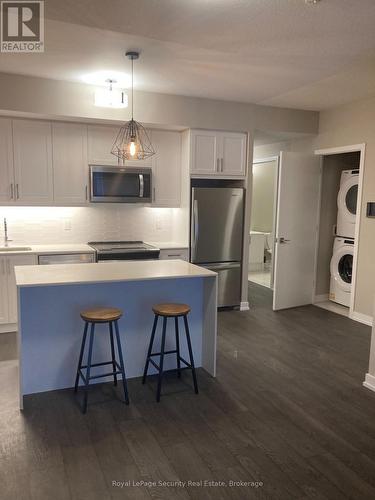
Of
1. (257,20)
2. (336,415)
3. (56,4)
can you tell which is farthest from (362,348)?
(56,4)

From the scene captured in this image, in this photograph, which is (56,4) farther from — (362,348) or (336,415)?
(362,348)

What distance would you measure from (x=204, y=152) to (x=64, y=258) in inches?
83.5

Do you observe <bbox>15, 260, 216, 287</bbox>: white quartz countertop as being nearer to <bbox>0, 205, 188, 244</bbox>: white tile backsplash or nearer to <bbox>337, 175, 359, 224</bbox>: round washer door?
<bbox>0, 205, 188, 244</bbox>: white tile backsplash

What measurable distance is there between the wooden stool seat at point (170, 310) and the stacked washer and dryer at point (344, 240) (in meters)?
3.15

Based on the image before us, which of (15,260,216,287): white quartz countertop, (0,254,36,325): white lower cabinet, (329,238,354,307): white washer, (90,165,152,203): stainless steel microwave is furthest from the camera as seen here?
(329,238,354,307): white washer

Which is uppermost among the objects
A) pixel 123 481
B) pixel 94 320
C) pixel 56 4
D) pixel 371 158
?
pixel 56 4

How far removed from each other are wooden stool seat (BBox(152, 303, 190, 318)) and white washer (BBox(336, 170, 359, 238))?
320 centimetres

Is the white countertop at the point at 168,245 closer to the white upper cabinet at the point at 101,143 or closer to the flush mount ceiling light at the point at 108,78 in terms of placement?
the white upper cabinet at the point at 101,143

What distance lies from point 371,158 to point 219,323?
105 inches

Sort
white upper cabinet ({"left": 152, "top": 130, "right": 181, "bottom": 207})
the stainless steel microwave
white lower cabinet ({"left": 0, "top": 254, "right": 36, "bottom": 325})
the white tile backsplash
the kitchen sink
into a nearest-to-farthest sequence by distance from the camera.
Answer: white lower cabinet ({"left": 0, "top": 254, "right": 36, "bottom": 325}) < the kitchen sink < the stainless steel microwave < the white tile backsplash < white upper cabinet ({"left": 152, "top": 130, "right": 181, "bottom": 207})

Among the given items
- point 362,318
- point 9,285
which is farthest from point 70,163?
point 362,318

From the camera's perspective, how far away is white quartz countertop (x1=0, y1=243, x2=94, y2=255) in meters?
4.30

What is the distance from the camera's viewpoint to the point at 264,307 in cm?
556

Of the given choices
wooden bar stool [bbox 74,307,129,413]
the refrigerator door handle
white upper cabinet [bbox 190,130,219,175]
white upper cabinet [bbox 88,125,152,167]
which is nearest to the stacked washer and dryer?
white upper cabinet [bbox 190,130,219,175]
